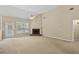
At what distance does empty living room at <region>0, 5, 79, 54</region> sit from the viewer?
387cm

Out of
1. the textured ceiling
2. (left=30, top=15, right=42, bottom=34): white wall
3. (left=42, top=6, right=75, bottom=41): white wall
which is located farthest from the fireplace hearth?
the textured ceiling

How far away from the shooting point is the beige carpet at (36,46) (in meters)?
3.87

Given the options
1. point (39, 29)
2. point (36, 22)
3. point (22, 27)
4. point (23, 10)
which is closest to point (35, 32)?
point (39, 29)

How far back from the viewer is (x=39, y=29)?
4250 mm

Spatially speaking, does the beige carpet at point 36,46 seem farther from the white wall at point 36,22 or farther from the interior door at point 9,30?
the white wall at point 36,22

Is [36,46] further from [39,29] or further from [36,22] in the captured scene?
[36,22]

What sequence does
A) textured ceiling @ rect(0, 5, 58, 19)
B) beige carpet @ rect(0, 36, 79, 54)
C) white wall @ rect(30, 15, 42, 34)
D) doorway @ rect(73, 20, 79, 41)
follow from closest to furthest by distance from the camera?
1. textured ceiling @ rect(0, 5, 58, 19)
2. beige carpet @ rect(0, 36, 79, 54)
3. doorway @ rect(73, 20, 79, 41)
4. white wall @ rect(30, 15, 42, 34)

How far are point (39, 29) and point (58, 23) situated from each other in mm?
709

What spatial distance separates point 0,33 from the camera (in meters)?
3.96

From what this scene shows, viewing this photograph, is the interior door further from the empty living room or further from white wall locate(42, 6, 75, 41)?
white wall locate(42, 6, 75, 41)

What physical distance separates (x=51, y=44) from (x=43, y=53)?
43 centimetres

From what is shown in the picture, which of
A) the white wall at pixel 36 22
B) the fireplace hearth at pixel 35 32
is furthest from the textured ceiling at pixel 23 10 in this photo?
the fireplace hearth at pixel 35 32

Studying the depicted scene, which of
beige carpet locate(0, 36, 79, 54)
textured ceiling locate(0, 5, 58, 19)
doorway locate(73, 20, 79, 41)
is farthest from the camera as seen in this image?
doorway locate(73, 20, 79, 41)
